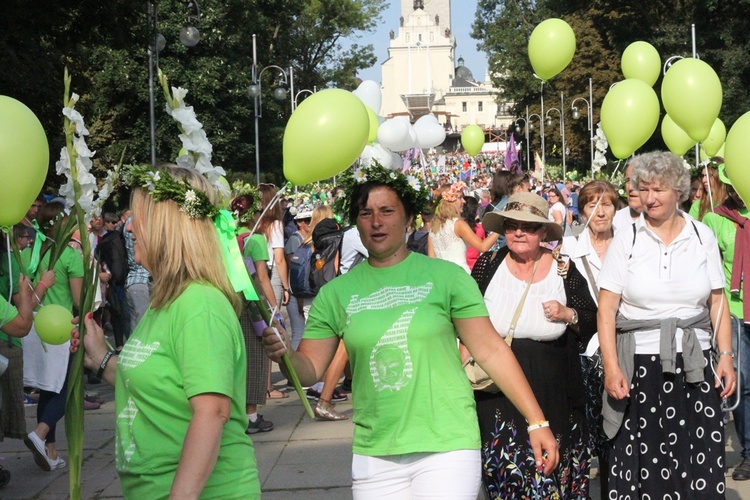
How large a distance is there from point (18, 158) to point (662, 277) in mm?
2851

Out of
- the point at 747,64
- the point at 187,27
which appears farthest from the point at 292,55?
the point at 187,27

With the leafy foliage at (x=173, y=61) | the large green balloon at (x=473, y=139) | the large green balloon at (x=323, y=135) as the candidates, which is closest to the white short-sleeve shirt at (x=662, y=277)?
the large green balloon at (x=323, y=135)

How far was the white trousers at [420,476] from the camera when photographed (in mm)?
3584

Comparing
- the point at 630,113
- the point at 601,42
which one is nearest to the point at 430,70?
the point at 601,42

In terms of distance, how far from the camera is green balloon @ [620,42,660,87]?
11.4m

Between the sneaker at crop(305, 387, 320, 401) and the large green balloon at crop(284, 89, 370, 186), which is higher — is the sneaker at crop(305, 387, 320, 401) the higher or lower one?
the lower one

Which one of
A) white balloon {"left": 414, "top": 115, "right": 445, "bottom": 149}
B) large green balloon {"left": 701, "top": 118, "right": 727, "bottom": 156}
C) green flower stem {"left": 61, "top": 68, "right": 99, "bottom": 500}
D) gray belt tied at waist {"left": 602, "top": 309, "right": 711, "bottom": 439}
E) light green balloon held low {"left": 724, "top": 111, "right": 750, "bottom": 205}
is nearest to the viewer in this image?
green flower stem {"left": 61, "top": 68, "right": 99, "bottom": 500}

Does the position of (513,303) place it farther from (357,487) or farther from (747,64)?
(747,64)

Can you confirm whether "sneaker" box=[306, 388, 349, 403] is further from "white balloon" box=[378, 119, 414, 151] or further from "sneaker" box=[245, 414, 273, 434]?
"white balloon" box=[378, 119, 414, 151]

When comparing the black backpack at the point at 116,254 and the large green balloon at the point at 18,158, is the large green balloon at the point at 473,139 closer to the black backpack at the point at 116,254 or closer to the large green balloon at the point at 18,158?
the black backpack at the point at 116,254

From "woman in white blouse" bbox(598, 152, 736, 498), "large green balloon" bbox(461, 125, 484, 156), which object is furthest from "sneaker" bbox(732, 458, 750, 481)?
"large green balloon" bbox(461, 125, 484, 156)

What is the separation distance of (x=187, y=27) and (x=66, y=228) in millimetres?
17246

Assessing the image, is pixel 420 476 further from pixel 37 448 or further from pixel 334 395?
pixel 334 395

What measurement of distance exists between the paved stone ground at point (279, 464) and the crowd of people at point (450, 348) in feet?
0.88
